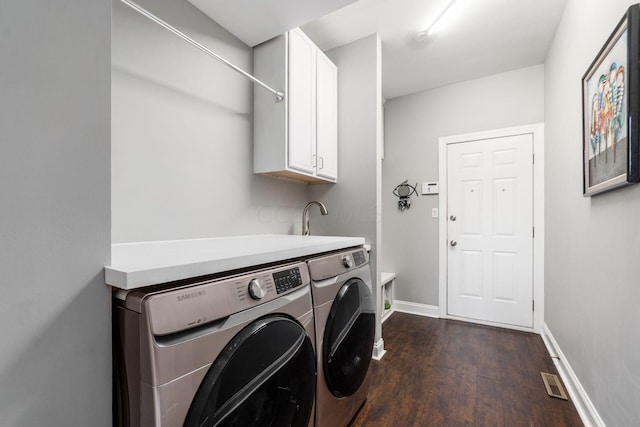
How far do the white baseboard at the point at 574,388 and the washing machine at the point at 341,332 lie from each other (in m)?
1.14

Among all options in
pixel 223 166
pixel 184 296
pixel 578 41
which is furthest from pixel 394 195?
pixel 184 296

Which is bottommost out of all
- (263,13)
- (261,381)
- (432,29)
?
(261,381)

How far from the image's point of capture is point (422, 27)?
2.12 meters

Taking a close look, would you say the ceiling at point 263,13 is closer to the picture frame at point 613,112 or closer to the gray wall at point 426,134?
the picture frame at point 613,112

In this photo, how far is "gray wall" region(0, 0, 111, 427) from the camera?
521mm

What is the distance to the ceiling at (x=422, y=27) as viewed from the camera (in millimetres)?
1534

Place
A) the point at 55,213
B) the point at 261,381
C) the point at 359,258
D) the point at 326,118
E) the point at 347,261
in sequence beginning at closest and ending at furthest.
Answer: the point at 55,213 → the point at 261,381 → the point at 347,261 → the point at 359,258 → the point at 326,118

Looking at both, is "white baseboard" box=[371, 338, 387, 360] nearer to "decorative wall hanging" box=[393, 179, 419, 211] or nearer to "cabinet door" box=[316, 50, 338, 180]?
"cabinet door" box=[316, 50, 338, 180]

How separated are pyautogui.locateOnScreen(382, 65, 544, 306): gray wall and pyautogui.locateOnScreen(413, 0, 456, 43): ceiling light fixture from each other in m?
1.01

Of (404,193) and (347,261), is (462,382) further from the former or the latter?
(404,193)

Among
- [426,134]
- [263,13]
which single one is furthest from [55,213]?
[426,134]

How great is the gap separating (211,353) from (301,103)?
1598 millimetres

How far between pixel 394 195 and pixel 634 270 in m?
2.28

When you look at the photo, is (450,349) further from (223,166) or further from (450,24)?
(450,24)
